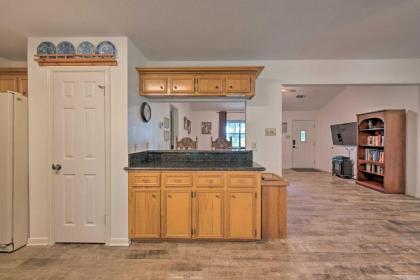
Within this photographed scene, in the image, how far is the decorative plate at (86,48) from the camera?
3.14 m

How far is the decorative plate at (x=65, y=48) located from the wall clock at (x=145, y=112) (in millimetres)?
1061

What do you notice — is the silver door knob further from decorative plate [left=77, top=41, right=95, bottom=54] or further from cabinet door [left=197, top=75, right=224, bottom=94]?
cabinet door [left=197, top=75, right=224, bottom=94]

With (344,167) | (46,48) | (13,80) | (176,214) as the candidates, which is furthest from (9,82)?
(344,167)

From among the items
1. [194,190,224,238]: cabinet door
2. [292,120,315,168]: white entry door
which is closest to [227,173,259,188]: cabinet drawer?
[194,190,224,238]: cabinet door

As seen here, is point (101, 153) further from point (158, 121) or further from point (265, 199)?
point (265, 199)

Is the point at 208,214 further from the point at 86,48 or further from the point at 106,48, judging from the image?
the point at 86,48

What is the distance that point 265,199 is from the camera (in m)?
3.32

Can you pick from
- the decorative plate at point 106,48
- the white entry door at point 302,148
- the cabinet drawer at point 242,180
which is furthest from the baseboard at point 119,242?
the white entry door at point 302,148

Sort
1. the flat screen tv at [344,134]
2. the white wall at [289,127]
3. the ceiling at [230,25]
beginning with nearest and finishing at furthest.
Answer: the ceiling at [230,25], the flat screen tv at [344,134], the white wall at [289,127]

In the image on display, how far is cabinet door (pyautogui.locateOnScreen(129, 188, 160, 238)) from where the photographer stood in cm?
316

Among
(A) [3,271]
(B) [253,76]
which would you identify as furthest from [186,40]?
(A) [3,271]

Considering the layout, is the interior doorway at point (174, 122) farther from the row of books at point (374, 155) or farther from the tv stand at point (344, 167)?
the tv stand at point (344, 167)

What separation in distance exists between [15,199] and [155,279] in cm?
198

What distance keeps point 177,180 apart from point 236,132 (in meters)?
1.44
